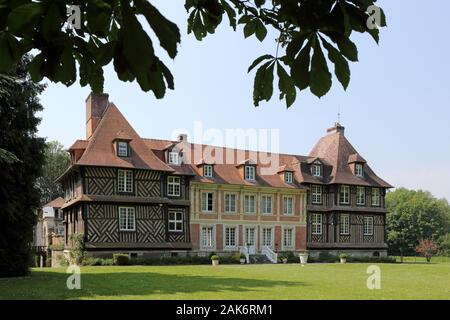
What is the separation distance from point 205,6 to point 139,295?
38.0ft

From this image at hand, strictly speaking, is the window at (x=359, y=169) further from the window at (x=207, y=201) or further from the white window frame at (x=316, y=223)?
the window at (x=207, y=201)

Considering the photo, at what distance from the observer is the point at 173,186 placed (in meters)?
35.7

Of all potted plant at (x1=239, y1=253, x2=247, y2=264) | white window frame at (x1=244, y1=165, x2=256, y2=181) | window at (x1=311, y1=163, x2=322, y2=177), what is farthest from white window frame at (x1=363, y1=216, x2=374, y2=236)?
potted plant at (x1=239, y1=253, x2=247, y2=264)

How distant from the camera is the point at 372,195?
142 ft

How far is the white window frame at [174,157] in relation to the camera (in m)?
36.1

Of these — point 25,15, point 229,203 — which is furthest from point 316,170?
point 25,15

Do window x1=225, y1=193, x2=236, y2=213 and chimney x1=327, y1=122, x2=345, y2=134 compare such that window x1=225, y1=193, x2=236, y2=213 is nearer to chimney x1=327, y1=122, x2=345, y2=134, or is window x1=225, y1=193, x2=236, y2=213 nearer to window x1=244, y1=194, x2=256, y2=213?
window x1=244, y1=194, x2=256, y2=213

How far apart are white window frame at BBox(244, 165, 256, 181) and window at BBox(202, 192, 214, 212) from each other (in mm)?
3324

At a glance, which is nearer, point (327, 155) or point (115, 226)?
point (115, 226)

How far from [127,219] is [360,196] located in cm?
1980

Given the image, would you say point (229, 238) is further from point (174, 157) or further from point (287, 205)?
point (174, 157)

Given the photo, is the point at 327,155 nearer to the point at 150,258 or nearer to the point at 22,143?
the point at 150,258

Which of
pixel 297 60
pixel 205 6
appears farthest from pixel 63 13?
pixel 205 6

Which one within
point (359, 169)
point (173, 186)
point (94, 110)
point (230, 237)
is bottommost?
point (230, 237)
